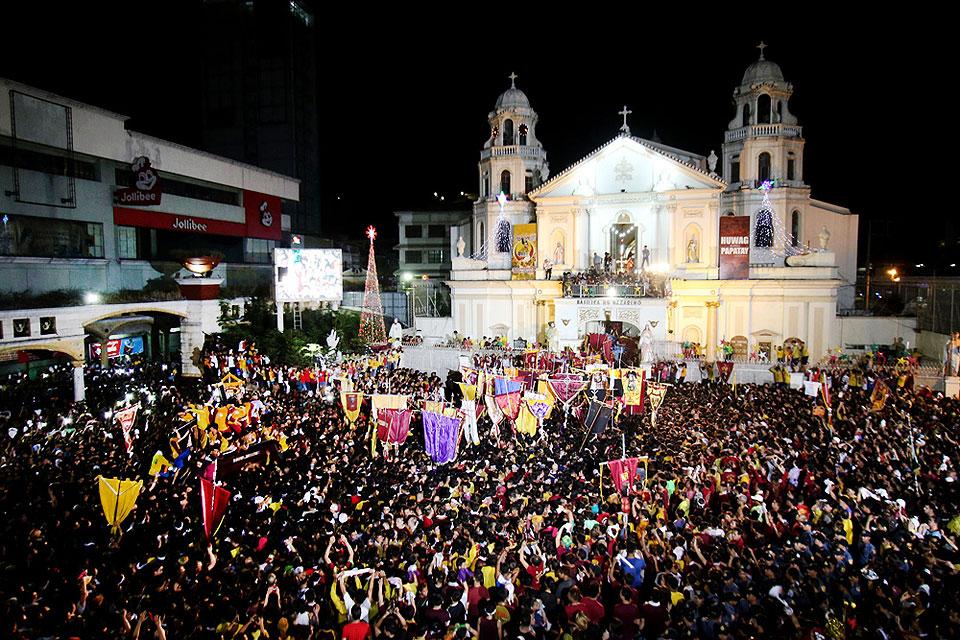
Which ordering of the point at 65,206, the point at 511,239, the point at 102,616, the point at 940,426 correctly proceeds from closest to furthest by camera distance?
the point at 102,616 < the point at 940,426 < the point at 65,206 < the point at 511,239

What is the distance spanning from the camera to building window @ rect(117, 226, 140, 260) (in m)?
31.2

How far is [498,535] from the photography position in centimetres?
949

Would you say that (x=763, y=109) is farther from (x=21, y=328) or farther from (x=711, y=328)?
(x=21, y=328)

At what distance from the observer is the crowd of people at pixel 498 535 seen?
7562mm

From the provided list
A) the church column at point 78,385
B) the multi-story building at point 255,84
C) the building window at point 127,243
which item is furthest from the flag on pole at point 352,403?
the multi-story building at point 255,84

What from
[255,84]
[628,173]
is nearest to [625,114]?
[628,173]

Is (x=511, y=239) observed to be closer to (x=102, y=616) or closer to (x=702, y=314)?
(x=702, y=314)

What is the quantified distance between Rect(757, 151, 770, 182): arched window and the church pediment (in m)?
3.86

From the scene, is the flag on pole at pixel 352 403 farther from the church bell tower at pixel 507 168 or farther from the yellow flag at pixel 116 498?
the church bell tower at pixel 507 168

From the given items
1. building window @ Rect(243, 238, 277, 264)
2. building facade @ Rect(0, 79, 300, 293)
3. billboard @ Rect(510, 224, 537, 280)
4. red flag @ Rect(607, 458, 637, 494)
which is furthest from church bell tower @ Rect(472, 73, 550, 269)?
red flag @ Rect(607, 458, 637, 494)

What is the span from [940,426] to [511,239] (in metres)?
27.5

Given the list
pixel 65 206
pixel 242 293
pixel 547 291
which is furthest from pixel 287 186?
pixel 547 291

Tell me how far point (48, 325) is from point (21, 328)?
1.05 m

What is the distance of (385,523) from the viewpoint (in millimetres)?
10141
